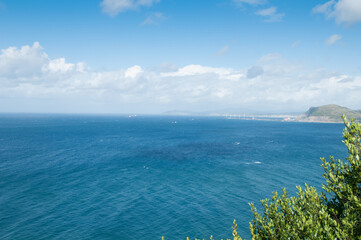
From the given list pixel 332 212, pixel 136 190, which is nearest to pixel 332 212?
pixel 332 212

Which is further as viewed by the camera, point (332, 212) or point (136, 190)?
point (136, 190)

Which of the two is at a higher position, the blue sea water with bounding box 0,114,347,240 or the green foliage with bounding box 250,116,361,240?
the green foliage with bounding box 250,116,361,240

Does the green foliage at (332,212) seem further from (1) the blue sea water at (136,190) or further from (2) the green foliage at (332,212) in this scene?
(1) the blue sea water at (136,190)

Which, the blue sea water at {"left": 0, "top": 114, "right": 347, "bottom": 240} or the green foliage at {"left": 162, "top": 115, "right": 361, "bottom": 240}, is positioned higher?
the green foliage at {"left": 162, "top": 115, "right": 361, "bottom": 240}

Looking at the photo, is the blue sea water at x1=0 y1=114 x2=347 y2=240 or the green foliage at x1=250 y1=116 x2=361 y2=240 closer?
the green foliage at x1=250 y1=116 x2=361 y2=240

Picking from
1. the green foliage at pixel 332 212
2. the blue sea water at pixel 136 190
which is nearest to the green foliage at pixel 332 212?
the green foliage at pixel 332 212

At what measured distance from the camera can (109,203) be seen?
191ft

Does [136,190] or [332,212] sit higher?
[332,212]

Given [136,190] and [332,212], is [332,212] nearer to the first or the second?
[332,212]

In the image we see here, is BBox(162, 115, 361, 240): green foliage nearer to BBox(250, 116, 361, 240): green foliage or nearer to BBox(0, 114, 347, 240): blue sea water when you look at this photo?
BBox(250, 116, 361, 240): green foliage

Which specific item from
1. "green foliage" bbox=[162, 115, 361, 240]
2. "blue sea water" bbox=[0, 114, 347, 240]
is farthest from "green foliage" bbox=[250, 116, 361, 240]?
"blue sea water" bbox=[0, 114, 347, 240]

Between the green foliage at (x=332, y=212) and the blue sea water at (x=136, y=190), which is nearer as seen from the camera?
the green foliage at (x=332, y=212)

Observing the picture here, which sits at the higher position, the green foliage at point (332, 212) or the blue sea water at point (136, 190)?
the green foliage at point (332, 212)

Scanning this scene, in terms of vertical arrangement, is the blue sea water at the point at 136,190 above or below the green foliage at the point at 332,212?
below
